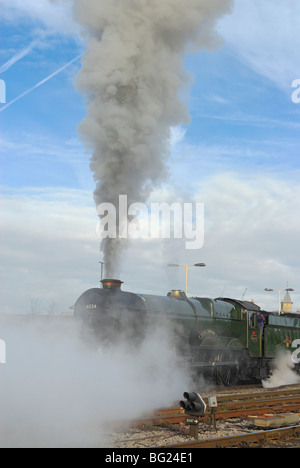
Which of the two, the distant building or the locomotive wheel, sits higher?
the distant building

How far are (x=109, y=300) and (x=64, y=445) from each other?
6018mm

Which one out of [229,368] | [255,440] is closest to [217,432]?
[255,440]

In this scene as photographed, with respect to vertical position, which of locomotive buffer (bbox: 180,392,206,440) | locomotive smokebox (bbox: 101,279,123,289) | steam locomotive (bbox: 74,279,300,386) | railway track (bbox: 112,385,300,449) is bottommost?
railway track (bbox: 112,385,300,449)

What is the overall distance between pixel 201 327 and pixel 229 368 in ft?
8.90

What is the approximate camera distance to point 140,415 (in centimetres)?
1064

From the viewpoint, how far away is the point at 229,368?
1789 cm

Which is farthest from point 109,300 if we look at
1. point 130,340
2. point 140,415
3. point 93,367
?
point 140,415

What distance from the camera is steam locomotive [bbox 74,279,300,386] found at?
43.6ft

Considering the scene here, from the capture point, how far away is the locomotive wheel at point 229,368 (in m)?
17.3

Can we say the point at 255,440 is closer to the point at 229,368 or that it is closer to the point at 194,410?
the point at 194,410

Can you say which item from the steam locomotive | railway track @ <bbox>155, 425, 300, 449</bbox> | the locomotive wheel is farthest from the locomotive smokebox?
railway track @ <bbox>155, 425, 300, 449</bbox>

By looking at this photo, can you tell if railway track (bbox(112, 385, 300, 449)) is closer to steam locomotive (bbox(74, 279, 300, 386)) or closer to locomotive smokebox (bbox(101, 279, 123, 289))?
steam locomotive (bbox(74, 279, 300, 386))

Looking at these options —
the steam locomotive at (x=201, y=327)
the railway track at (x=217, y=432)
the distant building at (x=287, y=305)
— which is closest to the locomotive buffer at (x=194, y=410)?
the railway track at (x=217, y=432)
